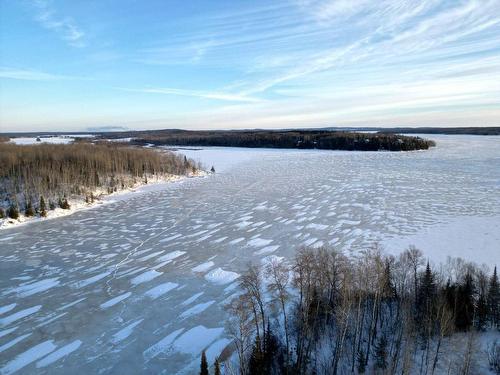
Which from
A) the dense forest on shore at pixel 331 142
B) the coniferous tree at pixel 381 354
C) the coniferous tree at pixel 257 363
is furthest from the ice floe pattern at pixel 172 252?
the dense forest on shore at pixel 331 142

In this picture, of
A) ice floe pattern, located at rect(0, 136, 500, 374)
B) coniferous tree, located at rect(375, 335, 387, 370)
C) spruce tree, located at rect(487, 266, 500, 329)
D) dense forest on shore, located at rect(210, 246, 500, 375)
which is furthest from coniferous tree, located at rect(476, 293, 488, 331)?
ice floe pattern, located at rect(0, 136, 500, 374)

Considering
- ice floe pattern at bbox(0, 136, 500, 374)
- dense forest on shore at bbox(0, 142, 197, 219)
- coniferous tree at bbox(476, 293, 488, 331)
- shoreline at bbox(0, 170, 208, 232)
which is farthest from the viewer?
dense forest on shore at bbox(0, 142, 197, 219)

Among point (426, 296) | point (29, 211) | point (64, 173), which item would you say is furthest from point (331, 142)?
point (426, 296)

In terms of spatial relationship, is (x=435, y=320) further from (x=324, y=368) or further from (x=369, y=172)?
(x=369, y=172)

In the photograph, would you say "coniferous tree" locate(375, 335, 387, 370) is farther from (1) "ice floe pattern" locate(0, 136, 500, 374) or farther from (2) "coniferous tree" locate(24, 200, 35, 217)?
(2) "coniferous tree" locate(24, 200, 35, 217)

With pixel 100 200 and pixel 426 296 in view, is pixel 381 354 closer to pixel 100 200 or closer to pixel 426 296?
pixel 426 296
